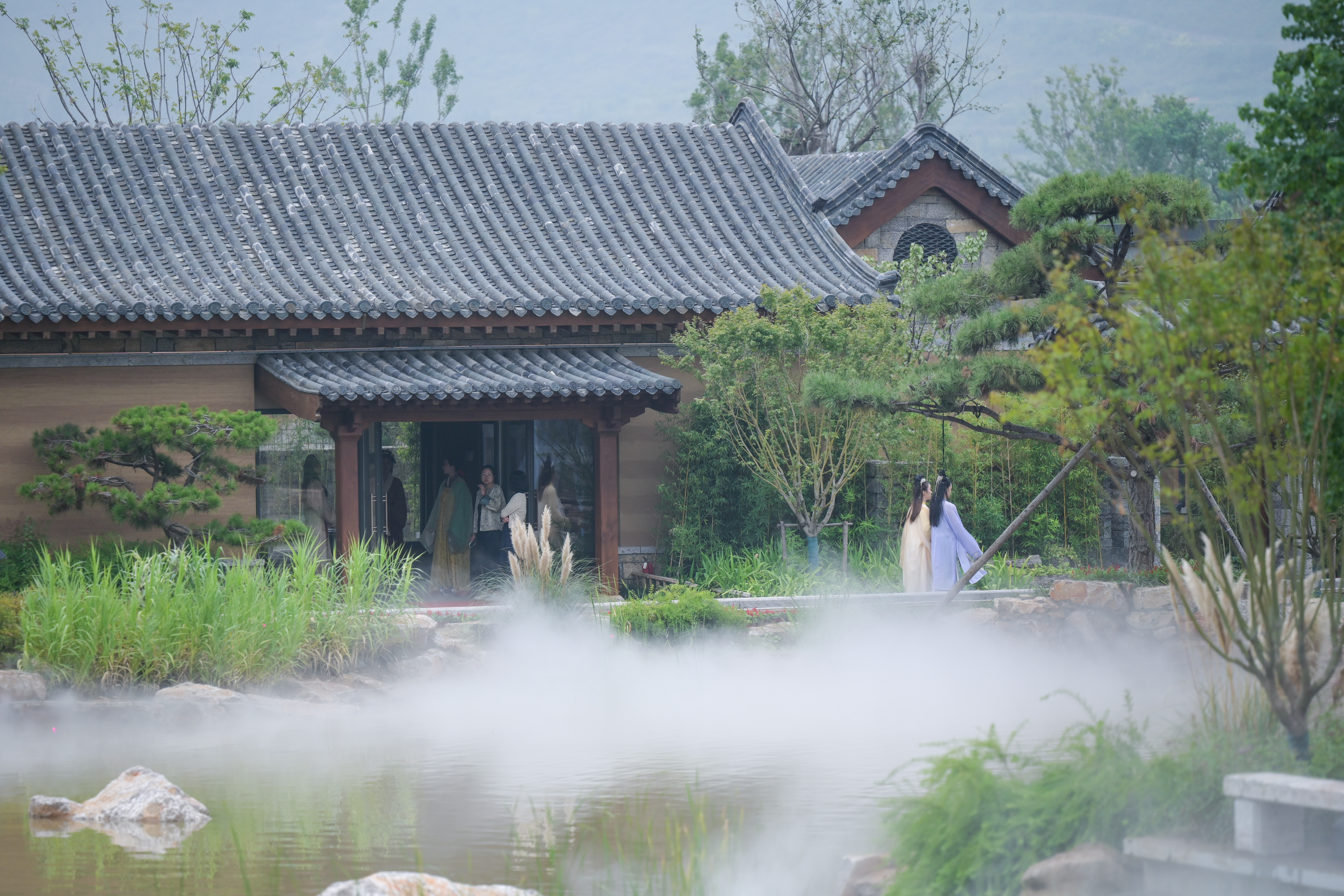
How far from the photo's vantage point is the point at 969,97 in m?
38.5

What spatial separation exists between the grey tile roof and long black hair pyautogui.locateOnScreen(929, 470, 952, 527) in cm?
302

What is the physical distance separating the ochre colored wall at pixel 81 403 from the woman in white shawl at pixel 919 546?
304 inches

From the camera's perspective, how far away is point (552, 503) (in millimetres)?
16594

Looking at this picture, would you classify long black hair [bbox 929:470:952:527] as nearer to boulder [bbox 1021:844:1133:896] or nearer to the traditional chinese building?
the traditional chinese building

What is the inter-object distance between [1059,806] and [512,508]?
10926mm

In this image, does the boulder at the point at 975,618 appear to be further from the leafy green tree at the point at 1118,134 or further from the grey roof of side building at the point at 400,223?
the leafy green tree at the point at 1118,134

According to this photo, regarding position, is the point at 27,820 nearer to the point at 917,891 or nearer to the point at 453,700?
the point at 453,700

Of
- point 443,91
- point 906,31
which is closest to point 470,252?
point 906,31

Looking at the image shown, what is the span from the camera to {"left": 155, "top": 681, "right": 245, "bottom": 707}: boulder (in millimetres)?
10867

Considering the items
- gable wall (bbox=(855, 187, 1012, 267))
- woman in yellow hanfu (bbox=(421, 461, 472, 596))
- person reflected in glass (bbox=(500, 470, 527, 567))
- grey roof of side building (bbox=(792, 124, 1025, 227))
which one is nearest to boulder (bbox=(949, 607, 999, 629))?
person reflected in glass (bbox=(500, 470, 527, 567))

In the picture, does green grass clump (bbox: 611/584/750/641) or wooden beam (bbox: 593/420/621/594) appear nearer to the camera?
green grass clump (bbox: 611/584/750/641)

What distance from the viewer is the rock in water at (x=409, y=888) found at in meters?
6.15

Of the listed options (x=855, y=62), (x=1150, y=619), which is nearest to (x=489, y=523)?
(x=1150, y=619)

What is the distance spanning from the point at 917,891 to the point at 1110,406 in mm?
2599
